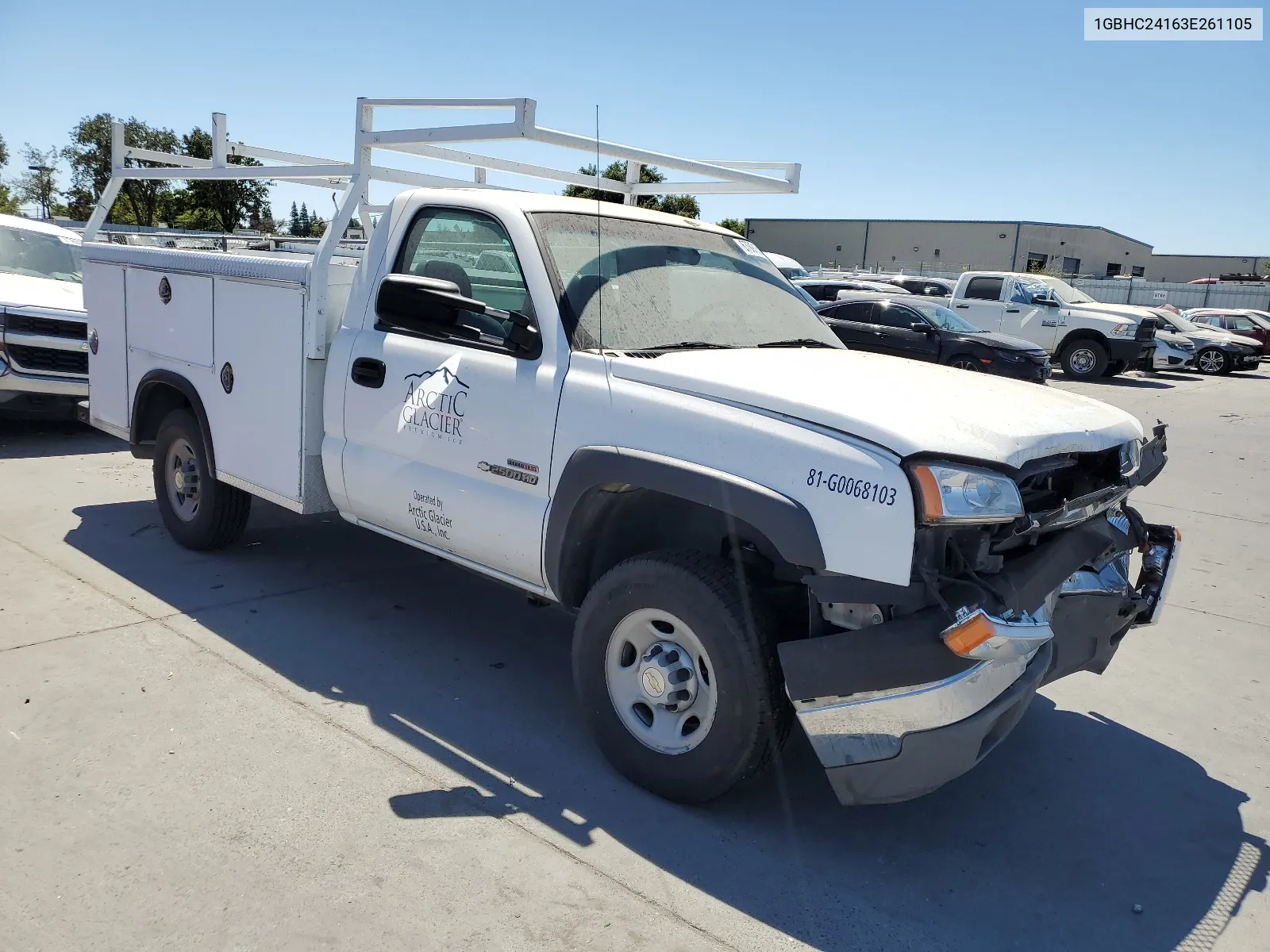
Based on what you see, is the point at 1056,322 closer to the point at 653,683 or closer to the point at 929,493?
the point at 653,683

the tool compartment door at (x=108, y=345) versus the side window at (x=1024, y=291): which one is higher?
the side window at (x=1024, y=291)

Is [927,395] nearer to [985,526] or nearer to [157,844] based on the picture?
[985,526]

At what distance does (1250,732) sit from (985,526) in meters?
2.31

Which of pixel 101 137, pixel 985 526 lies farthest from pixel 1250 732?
pixel 101 137

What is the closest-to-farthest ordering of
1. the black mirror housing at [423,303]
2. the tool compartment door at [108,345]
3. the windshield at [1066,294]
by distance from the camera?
1. the black mirror housing at [423,303]
2. the tool compartment door at [108,345]
3. the windshield at [1066,294]

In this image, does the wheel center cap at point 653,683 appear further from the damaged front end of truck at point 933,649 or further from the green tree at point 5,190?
the green tree at point 5,190

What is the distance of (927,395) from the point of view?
11.1 feet

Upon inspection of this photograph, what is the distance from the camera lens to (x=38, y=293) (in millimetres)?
8945

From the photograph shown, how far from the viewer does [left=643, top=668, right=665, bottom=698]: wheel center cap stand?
11.2ft

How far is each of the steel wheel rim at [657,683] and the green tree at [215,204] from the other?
98.8 feet

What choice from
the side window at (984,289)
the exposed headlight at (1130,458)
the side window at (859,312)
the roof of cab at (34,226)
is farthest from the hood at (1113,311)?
the exposed headlight at (1130,458)

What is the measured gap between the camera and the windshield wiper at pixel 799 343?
13.8ft

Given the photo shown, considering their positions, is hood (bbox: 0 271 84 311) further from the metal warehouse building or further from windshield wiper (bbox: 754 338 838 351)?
the metal warehouse building

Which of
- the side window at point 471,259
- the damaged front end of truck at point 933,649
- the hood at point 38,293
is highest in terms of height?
the side window at point 471,259
